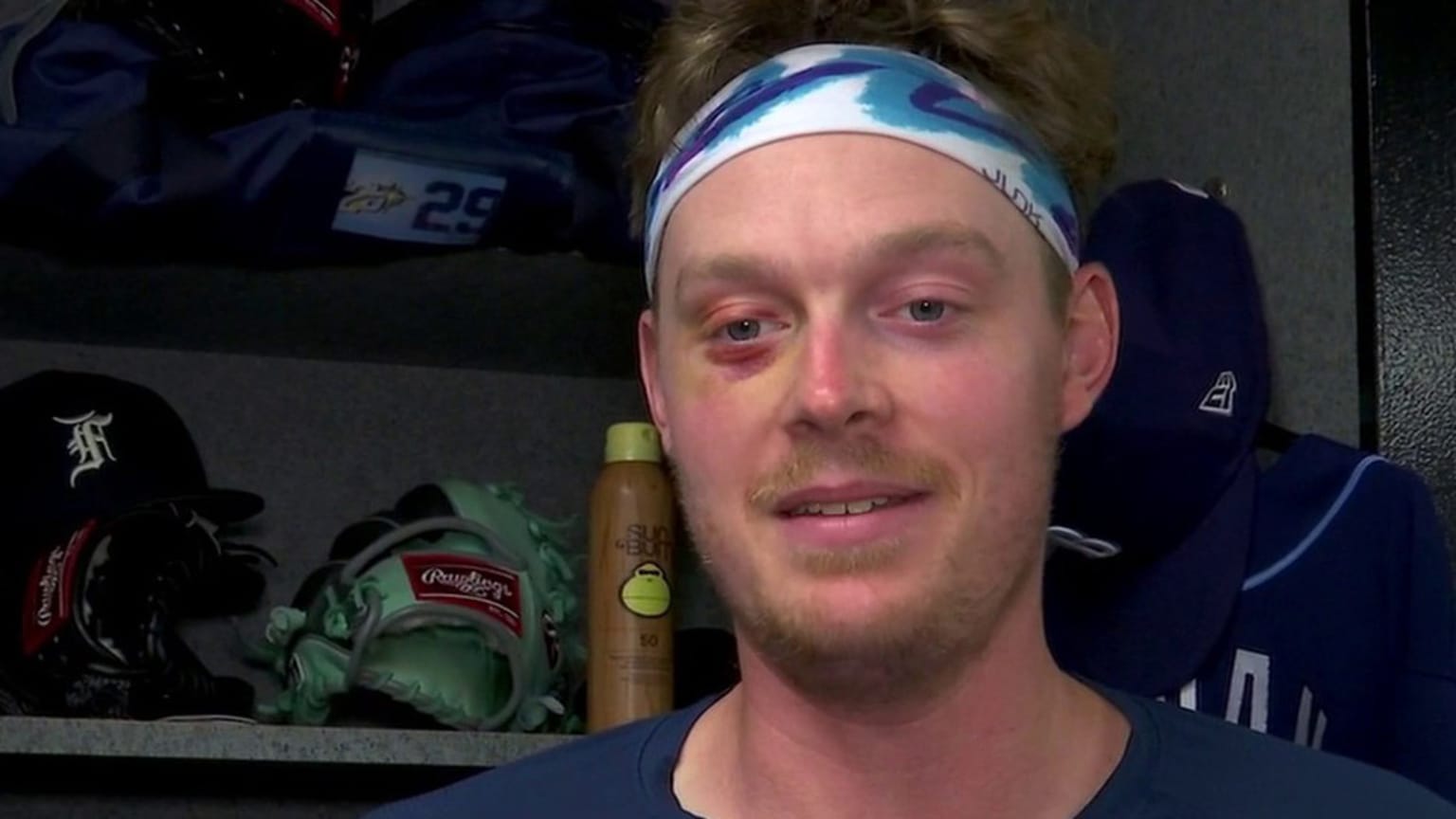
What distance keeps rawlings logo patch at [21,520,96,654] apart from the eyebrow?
70 cm

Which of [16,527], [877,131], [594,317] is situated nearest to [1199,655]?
[877,131]

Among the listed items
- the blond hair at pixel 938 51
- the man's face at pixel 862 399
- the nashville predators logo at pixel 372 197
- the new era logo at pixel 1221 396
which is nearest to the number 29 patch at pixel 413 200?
the nashville predators logo at pixel 372 197

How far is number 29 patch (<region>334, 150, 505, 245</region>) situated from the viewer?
1421mm

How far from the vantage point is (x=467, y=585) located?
148cm

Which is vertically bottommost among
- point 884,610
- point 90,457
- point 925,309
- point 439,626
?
point 439,626

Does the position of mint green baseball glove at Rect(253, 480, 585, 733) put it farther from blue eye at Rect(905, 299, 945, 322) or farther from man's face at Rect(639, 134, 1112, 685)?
blue eye at Rect(905, 299, 945, 322)

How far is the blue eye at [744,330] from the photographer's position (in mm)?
958

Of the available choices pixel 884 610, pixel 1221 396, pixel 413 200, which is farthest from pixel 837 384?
pixel 413 200

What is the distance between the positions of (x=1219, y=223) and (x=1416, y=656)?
349mm

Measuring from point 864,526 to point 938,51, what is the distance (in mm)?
324

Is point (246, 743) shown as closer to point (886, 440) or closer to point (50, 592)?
point (50, 592)

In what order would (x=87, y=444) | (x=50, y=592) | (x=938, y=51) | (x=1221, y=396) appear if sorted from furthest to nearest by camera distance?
(x=87, y=444) → (x=50, y=592) → (x=1221, y=396) → (x=938, y=51)

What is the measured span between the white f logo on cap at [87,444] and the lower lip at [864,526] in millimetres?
834

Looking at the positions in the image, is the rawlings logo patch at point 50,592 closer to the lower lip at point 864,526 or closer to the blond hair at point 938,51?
the blond hair at point 938,51
